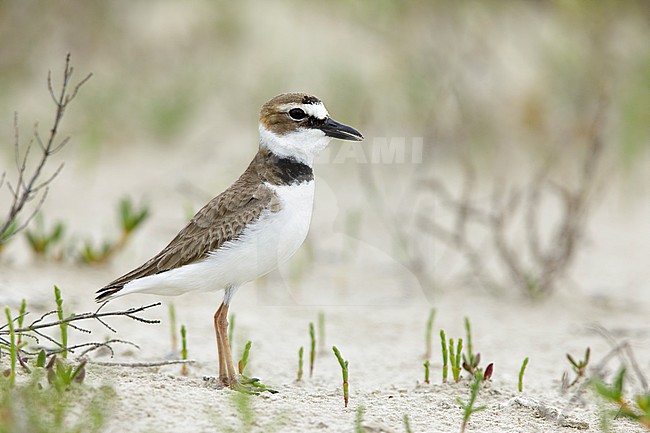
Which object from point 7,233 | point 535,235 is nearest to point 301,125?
point 7,233

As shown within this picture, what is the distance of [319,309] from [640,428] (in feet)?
8.44

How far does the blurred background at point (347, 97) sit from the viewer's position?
293 inches

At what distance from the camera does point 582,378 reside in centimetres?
418

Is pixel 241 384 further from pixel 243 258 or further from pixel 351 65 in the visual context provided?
pixel 351 65

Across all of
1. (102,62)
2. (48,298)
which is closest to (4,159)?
(102,62)

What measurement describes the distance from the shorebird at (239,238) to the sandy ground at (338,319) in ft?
1.18

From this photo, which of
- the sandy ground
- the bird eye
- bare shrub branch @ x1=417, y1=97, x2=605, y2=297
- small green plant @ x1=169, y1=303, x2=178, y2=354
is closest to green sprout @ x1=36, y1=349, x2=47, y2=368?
the sandy ground

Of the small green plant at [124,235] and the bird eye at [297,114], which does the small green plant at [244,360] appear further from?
the small green plant at [124,235]

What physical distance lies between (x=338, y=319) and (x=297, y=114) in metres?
1.79

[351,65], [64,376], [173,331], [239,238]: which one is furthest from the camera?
[351,65]

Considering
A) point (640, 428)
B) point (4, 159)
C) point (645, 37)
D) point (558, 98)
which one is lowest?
point (640, 428)

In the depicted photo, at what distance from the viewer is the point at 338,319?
5.45 meters

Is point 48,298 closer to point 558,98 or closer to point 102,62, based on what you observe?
point 102,62

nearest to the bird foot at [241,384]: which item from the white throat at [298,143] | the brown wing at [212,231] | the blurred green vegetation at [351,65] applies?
the brown wing at [212,231]
